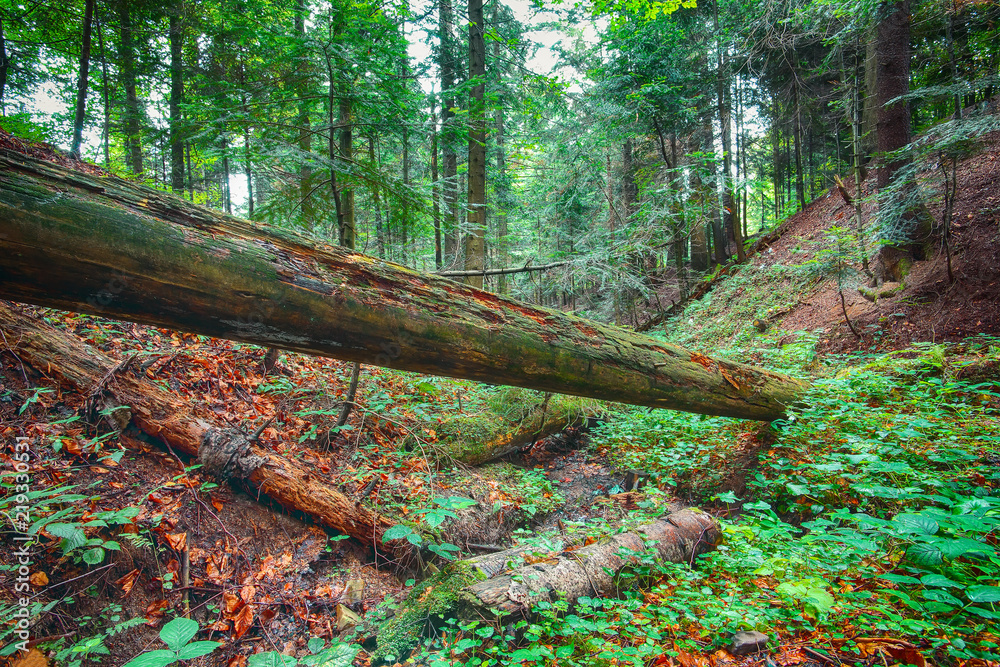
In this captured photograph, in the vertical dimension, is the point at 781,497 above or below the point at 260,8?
below

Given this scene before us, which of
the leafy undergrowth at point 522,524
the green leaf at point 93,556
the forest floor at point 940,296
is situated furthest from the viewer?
the forest floor at point 940,296

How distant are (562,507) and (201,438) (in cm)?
374

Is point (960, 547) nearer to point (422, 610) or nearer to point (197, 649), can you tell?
point (422, 610)

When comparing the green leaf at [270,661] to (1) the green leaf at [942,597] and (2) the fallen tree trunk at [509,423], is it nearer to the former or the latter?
(2) the fallen tree trunk at [509,423]

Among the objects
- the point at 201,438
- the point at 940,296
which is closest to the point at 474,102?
the point at 201,438

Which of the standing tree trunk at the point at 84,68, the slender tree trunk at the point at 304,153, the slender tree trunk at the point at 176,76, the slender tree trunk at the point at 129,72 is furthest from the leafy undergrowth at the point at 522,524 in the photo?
the slender tree trunk at the point at 129,72

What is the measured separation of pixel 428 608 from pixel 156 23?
11.5 m

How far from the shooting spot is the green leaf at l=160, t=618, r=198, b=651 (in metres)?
1.68

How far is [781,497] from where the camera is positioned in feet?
13.1

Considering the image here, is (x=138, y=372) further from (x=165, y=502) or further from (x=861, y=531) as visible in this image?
(x=861, y=531)

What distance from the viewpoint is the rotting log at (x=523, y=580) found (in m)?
2.53

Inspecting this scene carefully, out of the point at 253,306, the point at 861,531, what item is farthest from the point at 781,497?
the point at 253,306

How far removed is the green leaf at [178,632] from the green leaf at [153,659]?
40mm

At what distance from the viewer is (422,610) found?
269 cm
